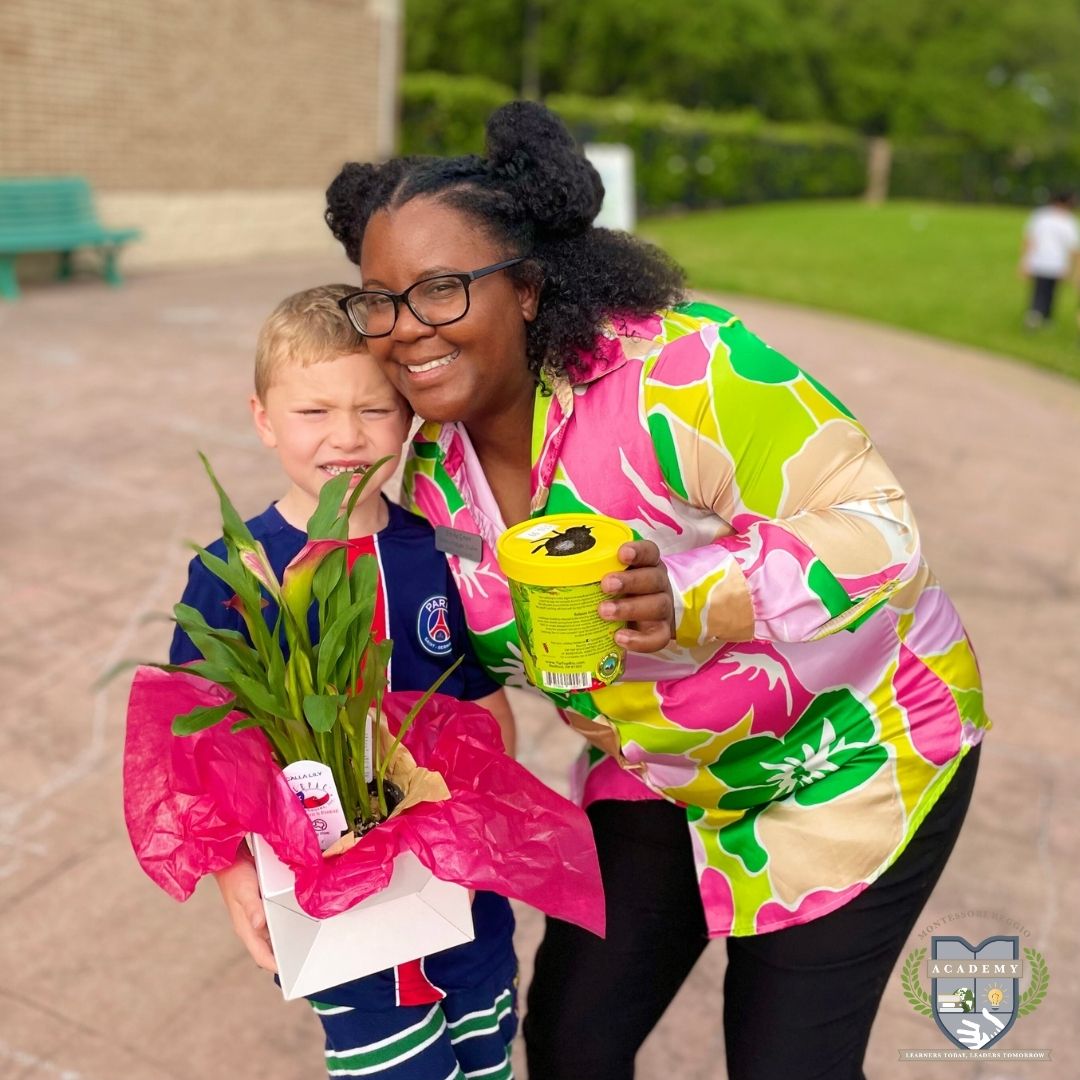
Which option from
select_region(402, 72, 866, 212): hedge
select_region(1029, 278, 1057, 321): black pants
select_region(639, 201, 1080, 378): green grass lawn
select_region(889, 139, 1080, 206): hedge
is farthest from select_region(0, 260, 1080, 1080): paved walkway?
select_region(889, 139, 1080, 206): hedge

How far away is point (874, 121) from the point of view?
Result: 4731cm

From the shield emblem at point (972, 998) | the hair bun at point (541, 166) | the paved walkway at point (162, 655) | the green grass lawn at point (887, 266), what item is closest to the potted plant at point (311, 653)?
the hair bun at point (541, 166)

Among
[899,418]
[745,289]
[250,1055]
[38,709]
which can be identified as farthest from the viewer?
[745,289]

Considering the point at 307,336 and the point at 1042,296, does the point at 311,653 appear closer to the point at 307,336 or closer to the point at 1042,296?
the point at 307,336

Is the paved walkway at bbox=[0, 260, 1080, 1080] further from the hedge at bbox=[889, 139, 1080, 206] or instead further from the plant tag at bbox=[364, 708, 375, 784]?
the hedge at bbox=[889, 139, 1080, 206]

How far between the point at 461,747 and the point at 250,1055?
53.1 inches

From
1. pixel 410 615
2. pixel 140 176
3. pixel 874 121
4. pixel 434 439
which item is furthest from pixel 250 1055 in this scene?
pixel 874 121

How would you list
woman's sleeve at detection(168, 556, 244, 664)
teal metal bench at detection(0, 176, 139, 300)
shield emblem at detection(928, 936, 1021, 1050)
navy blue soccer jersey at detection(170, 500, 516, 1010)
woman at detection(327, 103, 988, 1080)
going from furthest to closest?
teal metal bench at detection(0, 176, 139, 300) < shield emblem at detection(928, 936, 1021, 1050) < navy blue soccer jersey at detection(170, 500, 516, 1010) < woman's sleeve at detection(168, 556, 244, 664) < woman at detection(327, 103, 988, 1080)

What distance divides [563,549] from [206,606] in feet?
2.17

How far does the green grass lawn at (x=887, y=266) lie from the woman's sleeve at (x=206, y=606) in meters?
6.58

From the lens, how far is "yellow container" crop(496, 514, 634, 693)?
1.59 metres

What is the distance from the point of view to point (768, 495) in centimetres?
181

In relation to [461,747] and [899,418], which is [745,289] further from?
[461,747]

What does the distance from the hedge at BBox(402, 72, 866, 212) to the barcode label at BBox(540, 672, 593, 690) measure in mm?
16636
